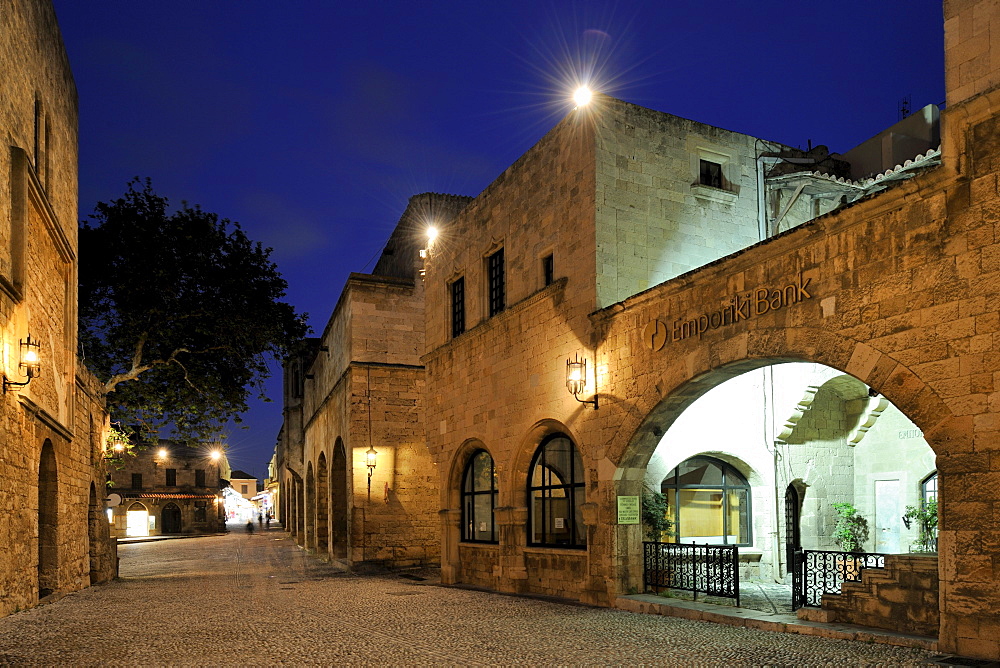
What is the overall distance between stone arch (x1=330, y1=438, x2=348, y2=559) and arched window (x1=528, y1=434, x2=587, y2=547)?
37.4 ft

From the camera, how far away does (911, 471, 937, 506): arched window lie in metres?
14.8

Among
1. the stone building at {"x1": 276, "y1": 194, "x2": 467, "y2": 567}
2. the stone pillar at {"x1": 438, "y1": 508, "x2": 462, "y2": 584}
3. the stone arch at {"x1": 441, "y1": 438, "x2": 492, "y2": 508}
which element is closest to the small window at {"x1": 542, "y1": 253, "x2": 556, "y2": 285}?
the stone arch at {"x1": 441, "y1": 438, "x2": 492, "y2": 508}

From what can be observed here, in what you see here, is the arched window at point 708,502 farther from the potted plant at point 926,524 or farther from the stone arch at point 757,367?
the stone arch at point 757,367

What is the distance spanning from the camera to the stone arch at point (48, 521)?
13.9m

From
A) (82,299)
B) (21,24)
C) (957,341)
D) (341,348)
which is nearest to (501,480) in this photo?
(957,341)

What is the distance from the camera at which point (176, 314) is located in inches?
903

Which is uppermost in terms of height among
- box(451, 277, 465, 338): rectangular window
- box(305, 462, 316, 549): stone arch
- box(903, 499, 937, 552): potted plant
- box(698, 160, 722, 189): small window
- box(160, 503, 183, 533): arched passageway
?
box(698, 160, 722, 189): small window

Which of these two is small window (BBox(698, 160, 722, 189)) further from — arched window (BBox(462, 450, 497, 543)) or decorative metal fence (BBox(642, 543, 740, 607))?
arched window (BBox(462, 450, 497, 543))

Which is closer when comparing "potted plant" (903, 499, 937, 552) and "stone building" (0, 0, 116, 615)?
"stone building" (0, 0, 116, 615)

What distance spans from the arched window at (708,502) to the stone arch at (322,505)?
15.2 meters

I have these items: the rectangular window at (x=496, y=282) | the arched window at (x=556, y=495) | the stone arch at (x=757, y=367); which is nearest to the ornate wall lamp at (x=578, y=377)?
the stone arch at (x=757, y=367)

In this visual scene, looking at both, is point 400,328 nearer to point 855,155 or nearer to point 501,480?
point 501,480

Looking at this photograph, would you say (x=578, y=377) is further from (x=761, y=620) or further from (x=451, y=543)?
(x=451, y=543)

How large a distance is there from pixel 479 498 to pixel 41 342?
8.44 m
